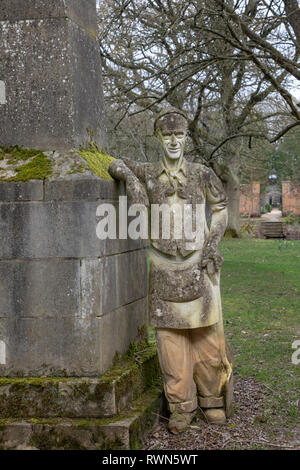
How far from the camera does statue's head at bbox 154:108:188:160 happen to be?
421cm

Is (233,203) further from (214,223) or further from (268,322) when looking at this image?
(214,223)

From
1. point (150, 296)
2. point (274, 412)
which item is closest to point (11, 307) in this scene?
point (150, 296)

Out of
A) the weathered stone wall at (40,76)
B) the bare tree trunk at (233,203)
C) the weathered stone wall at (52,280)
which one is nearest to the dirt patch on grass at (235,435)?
the weathered stone wall at (52,280)

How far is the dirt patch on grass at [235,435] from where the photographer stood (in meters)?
4.01

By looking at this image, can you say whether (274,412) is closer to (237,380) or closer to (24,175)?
(237,380)

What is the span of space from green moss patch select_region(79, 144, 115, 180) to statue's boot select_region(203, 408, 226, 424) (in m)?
2.01

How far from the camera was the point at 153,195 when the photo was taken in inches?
168

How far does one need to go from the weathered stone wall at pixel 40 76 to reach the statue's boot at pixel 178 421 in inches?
86.5

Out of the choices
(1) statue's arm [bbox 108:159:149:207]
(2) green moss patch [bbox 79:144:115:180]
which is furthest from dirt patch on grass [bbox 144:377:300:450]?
(2) green moss patch [bbox 79:144:115:180]

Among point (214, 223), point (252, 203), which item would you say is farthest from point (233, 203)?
point (252, 203)

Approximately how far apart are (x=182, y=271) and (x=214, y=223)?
0.49 m

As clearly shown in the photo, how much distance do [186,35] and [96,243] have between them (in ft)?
17.1

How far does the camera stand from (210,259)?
13.7ft

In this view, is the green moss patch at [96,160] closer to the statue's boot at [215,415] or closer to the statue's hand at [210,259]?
the statue's hand at [210,259]
